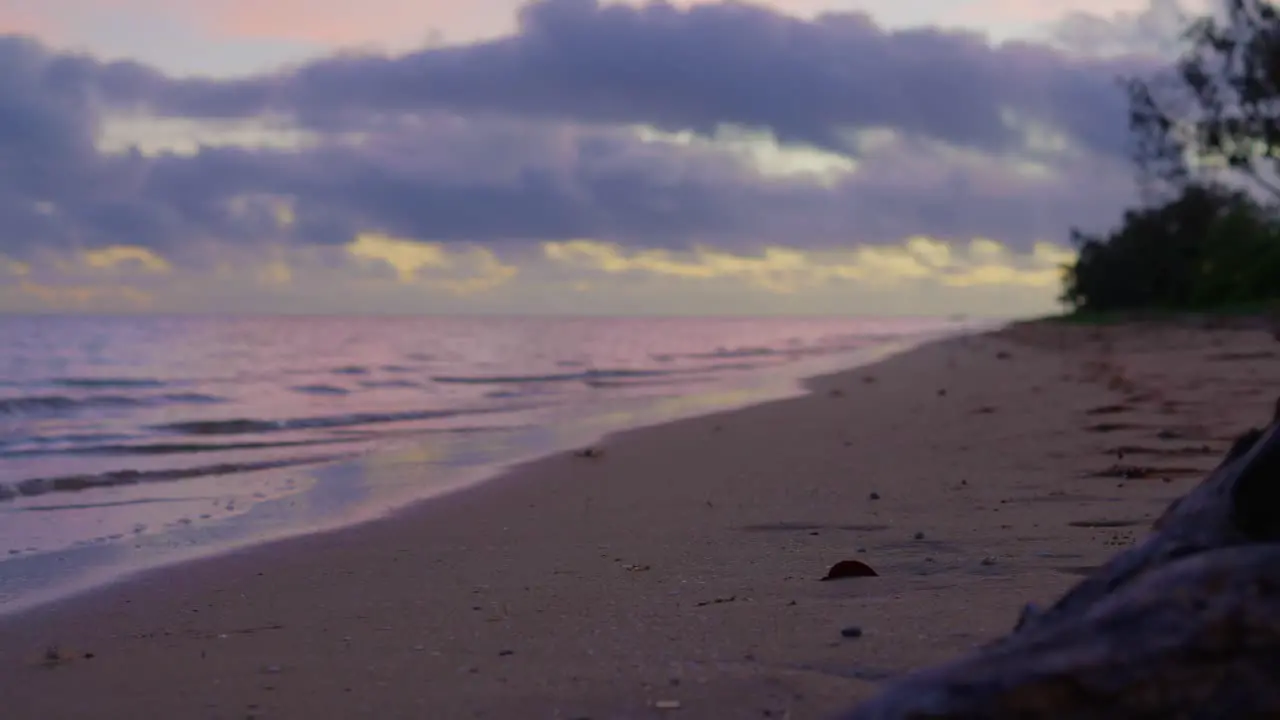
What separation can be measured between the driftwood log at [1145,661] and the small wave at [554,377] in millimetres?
23012

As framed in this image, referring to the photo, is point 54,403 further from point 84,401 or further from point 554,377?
point 554,377

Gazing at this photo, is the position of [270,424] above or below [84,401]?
below

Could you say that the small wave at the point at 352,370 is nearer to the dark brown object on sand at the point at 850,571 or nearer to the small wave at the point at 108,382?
the small wave at the point at 108,382

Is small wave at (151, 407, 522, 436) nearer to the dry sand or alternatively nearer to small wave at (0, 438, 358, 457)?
small wave at (0, 438, 358, 457)

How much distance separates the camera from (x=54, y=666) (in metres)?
3.73

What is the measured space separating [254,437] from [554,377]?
12923 millimetres

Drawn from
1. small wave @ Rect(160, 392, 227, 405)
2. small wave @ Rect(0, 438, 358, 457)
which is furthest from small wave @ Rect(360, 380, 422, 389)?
small wave @ Rect(0, 438, 358, 457)

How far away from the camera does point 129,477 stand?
9.80 metres

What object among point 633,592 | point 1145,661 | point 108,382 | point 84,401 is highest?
point 1145,661

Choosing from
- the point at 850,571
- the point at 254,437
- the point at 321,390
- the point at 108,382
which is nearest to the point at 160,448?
the point at 254,437

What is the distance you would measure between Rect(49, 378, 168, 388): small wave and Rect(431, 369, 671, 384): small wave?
5633mm

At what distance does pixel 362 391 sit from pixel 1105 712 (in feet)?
67.4

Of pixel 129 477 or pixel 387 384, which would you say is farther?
pixel 387 384

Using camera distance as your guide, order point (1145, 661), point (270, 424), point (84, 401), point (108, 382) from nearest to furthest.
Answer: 1. point (1145, 661)
2. point (270, 424)
3. point (84, 401)
4. point (108, 382)
